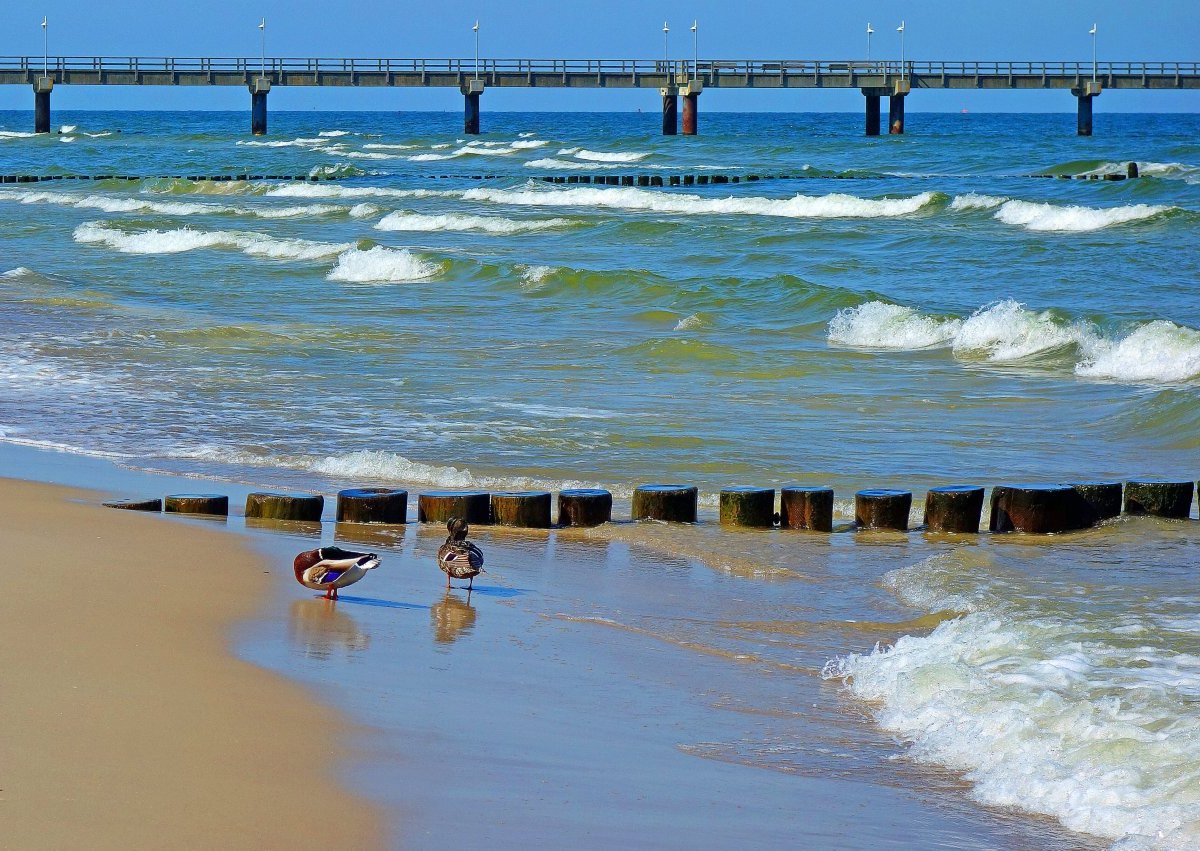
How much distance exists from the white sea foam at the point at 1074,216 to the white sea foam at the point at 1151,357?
1355 centimetres

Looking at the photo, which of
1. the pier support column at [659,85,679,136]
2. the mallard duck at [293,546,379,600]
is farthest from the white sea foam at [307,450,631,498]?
the pier support column at [659,85,679,136]

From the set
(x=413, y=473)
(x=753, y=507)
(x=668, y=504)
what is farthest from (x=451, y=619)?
(x=413, y=473)

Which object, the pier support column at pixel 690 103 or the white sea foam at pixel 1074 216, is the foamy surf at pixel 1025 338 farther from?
the pier support column at pixel 690 103

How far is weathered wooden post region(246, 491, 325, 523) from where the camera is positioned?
8.17 m

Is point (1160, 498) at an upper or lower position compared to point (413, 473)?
upper

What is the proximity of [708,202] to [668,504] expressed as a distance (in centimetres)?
2891

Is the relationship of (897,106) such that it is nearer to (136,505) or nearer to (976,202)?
(976,202)

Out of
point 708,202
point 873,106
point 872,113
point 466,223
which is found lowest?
point 466,223

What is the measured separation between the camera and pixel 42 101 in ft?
260

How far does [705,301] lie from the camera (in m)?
19.9

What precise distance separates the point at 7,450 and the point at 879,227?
22.3 meters

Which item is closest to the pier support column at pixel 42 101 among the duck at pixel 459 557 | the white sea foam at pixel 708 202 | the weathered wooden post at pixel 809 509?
the white sea foam at pixel 708 202

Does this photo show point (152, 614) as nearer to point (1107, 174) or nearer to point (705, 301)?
point (705, 301)

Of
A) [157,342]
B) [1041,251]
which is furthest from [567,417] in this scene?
[1041,251]
